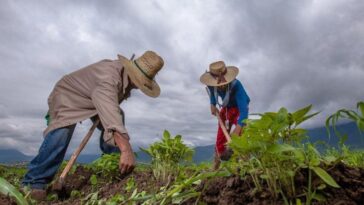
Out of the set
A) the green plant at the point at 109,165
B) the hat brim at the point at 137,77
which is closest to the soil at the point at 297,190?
the green plant at the point at 109,165

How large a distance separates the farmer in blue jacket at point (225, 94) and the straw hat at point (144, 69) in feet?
4.83

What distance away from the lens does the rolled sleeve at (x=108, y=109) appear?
3701 millimetres

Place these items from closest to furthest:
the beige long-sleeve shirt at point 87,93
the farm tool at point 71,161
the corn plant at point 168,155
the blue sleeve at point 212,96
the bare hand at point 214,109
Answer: the corn plant at point 168,155
the beige long-sleeve shirt at point 87,93
the farm tool at point 71,161
the bare hand at point 214,109
the blue sleeve at point 212,96

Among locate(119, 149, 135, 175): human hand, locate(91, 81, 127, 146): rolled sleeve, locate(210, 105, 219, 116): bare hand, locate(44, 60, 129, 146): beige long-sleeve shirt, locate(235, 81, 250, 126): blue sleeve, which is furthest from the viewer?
locate(210, 105, 219, 116): bare hand

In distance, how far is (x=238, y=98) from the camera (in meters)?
5.64

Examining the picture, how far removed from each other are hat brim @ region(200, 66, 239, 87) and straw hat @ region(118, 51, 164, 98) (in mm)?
1496

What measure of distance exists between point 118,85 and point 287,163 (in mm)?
2800

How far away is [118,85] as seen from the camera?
13.6ft

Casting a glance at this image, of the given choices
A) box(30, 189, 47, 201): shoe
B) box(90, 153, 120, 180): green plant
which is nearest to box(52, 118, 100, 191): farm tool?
box(30, 189, 47, 201): shoe

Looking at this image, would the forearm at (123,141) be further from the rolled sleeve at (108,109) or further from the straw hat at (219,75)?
the straw hat at (219,75)

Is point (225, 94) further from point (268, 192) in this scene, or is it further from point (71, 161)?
point (268, 192)

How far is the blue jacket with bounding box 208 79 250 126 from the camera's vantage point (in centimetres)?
554

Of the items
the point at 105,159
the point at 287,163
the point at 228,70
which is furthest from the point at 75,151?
the point at 287,163

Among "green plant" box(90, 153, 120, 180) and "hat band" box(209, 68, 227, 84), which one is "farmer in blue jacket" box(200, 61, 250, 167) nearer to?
"hat band" box(209, 68, 227, 84)
